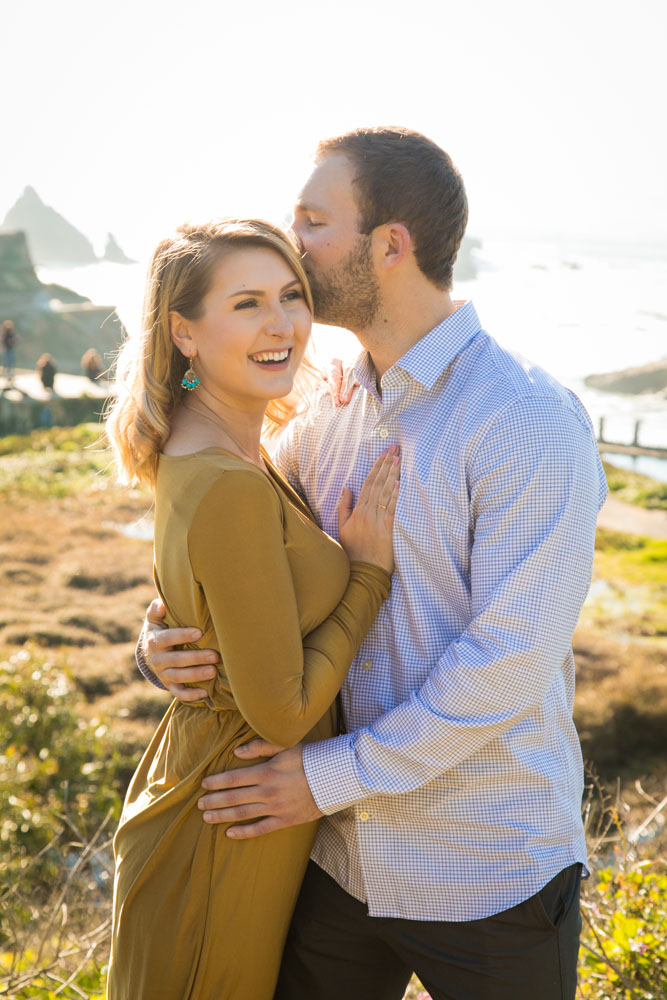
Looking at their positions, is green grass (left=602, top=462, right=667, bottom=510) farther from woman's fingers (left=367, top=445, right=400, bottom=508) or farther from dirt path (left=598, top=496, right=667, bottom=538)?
woman's fingers (left=367, top=445, right=400, bottom=508)

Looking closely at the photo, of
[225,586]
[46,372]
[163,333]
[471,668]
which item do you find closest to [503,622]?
[471,668]

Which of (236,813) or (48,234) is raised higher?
(236,813)

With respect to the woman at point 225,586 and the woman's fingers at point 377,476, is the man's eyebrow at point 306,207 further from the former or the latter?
the woman's fingers at point 377,476

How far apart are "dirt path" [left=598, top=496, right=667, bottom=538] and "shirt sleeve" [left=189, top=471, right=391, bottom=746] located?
1948cm

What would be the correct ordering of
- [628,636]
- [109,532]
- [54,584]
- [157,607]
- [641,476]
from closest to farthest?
[157,607], [628,636], [54,584], [109,532], [641,476]

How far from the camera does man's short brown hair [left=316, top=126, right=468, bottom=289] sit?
240 centimetres

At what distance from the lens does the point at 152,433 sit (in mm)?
2137

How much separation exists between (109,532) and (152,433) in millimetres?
16827

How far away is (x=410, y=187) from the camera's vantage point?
2410 mm

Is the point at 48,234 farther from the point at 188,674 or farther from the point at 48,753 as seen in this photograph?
the point at 188,674

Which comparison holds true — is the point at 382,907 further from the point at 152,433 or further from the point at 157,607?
the point at 152,433

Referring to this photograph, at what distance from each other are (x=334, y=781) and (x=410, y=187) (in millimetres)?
1534

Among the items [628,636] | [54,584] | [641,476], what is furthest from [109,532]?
[641,476]

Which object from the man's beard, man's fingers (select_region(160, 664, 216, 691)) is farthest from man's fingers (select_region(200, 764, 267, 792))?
the man's beard
